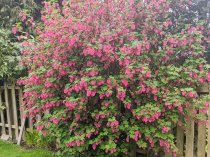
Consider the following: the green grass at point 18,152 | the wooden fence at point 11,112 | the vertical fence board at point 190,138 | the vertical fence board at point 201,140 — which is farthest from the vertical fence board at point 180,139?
the wooden fence at point 11,112

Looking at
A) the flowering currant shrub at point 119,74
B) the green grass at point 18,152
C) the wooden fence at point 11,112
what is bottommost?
the green grass at point 18,152

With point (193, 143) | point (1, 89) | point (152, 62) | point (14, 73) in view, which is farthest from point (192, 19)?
point (1, 89)

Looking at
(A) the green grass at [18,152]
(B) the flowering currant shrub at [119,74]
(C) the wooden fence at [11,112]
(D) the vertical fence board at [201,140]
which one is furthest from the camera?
(C) the wooden fence at [11,112]

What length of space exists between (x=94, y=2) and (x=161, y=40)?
1158 mm

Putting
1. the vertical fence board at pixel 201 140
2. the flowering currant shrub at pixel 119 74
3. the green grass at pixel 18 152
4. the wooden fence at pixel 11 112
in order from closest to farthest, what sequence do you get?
the flowering currant shrub at pixel 119 74
the vertical fence board at pixel 201 140
the green grass at pixel 18 152
the wooden fence at pixel 11 112

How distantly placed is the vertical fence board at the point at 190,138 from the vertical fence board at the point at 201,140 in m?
0.10

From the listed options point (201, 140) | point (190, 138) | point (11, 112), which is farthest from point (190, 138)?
point (11, 112)

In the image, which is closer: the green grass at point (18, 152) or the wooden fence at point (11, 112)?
the green grass at point (18, 152)

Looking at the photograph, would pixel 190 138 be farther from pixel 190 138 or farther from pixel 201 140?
pixel 201 140

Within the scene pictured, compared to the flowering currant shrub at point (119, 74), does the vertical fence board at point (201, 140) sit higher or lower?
lower

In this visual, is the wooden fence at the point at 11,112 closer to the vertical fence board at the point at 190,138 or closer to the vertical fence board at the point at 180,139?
the vertical fence board at the point at 180,139

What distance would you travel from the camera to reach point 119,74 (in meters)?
3.86

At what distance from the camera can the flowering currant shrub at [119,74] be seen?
141 inches

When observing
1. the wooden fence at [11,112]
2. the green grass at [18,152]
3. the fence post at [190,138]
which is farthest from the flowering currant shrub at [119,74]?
the wooden fence at [11,112]
